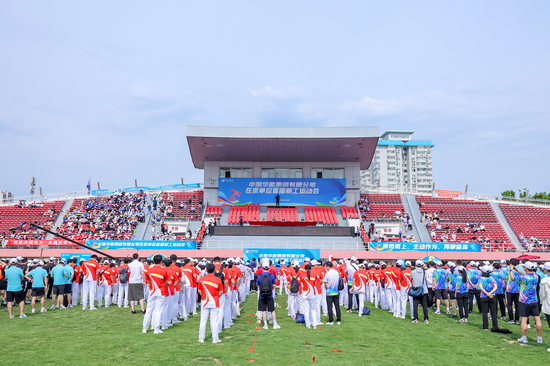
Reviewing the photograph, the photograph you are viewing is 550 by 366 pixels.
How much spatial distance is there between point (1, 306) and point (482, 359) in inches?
656

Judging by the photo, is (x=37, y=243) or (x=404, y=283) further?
(x=37, y=243)

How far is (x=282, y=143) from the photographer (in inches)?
1462

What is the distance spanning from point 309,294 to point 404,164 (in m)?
127

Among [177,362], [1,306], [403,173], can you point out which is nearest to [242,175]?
[1,306]

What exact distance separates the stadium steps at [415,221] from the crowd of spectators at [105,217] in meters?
27.0

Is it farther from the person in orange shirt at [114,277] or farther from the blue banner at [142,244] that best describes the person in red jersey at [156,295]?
the blue banner at [142,244]

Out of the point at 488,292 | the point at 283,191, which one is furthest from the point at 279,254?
the point at 488,292

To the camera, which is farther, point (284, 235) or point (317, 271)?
point (284, 235)

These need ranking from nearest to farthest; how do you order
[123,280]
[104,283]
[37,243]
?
1. [123,280]
2. [104,283]
3. [37,243]

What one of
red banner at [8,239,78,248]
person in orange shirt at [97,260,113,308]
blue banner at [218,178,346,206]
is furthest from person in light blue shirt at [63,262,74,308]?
blue banner at [218,178,346,206]

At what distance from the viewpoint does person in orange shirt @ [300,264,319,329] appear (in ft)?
34.1

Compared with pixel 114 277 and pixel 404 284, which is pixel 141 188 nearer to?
pixel 114 277

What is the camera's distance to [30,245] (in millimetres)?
29578

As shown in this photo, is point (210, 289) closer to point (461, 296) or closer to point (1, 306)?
point (461, 296)
